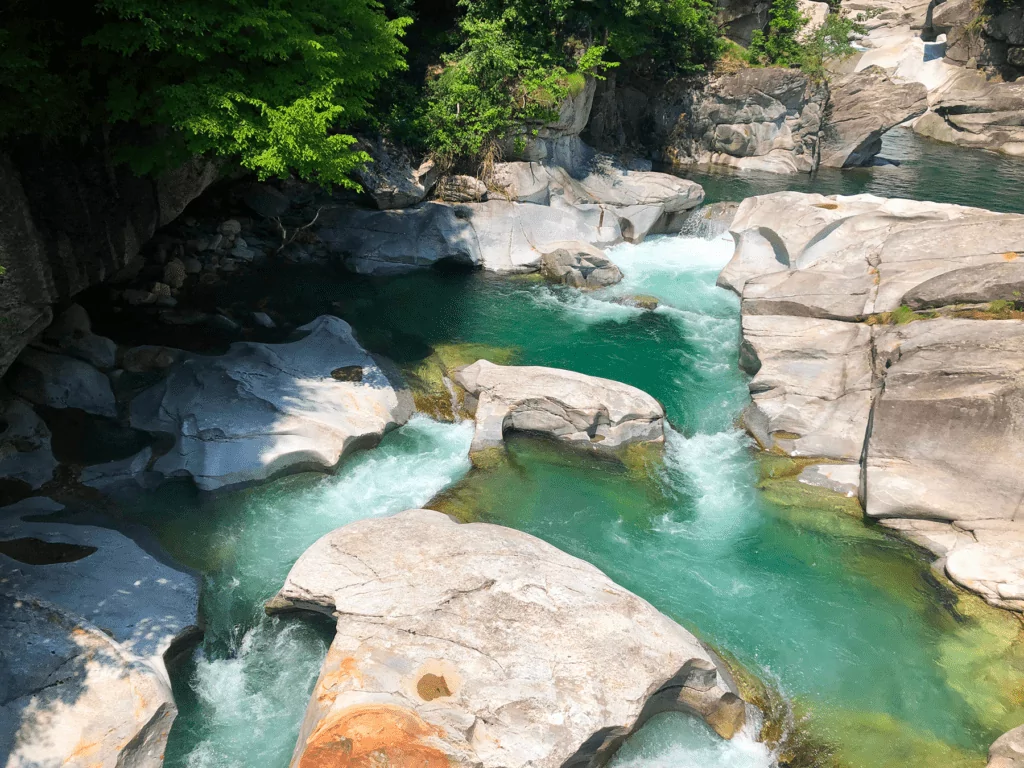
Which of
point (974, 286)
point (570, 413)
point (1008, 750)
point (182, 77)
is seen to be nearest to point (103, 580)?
point (182, 77)

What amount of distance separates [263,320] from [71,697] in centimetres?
1094

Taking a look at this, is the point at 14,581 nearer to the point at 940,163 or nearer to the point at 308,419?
the point at 308,419

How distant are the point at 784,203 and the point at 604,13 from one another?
36.8 ft

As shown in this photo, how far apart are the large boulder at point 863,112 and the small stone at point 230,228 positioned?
996 inches

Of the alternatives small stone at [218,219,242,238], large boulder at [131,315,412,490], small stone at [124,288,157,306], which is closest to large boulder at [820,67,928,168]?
small stone at [218,219,242,238]

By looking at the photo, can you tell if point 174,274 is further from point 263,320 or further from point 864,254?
point 864,254

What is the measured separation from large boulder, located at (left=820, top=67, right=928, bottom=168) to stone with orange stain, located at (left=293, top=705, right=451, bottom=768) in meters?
32.8

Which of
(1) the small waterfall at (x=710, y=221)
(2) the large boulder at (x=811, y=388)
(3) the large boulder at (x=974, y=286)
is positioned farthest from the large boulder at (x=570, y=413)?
(1) the small waterfall at (x=710, y=221)

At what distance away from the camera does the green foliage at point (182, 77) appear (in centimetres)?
1148

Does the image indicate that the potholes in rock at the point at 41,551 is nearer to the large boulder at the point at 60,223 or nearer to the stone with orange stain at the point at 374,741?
the large boulder at the point at 60,223

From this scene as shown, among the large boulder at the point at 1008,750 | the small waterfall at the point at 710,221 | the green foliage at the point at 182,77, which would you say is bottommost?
the large boulder at the point at 1008,750

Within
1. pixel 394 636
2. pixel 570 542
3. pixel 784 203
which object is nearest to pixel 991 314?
pixel 784 203

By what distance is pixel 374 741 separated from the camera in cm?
786

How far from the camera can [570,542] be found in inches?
502
